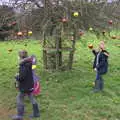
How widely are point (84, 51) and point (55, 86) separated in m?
7.61

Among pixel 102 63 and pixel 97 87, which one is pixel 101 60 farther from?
pixel 97 87

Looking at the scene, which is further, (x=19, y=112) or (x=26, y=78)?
(x=19, y=112)

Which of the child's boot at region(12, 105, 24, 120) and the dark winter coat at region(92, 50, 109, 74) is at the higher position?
the dark winter coat at region(92, 50, 109, 74)

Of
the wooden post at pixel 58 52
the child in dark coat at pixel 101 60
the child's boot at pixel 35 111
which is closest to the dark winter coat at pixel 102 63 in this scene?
the child in dark coat at pixel 101 60

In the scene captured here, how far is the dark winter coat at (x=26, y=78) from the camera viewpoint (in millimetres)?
7234

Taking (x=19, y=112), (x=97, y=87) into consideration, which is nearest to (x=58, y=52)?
(x=97, y=87)

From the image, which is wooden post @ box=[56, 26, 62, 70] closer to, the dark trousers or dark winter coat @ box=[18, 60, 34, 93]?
the dark trousers

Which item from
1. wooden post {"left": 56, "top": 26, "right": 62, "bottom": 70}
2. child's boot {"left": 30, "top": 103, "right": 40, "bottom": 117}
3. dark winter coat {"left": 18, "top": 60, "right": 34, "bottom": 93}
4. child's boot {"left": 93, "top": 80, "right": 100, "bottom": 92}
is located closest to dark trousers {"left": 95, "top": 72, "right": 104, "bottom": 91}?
child's boot {"left": 93, "top": 80, "right": 100, "bottom": 92}

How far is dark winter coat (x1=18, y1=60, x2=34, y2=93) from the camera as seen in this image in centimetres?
723

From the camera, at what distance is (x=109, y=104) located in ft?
27.3

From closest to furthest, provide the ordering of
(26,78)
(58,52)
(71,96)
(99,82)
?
(26,78) → (71,96) → (99,82) → (58,52)

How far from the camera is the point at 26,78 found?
727cm

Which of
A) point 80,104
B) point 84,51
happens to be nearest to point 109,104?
point 80,104

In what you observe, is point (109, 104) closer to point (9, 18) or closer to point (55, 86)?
point (55, 86)
